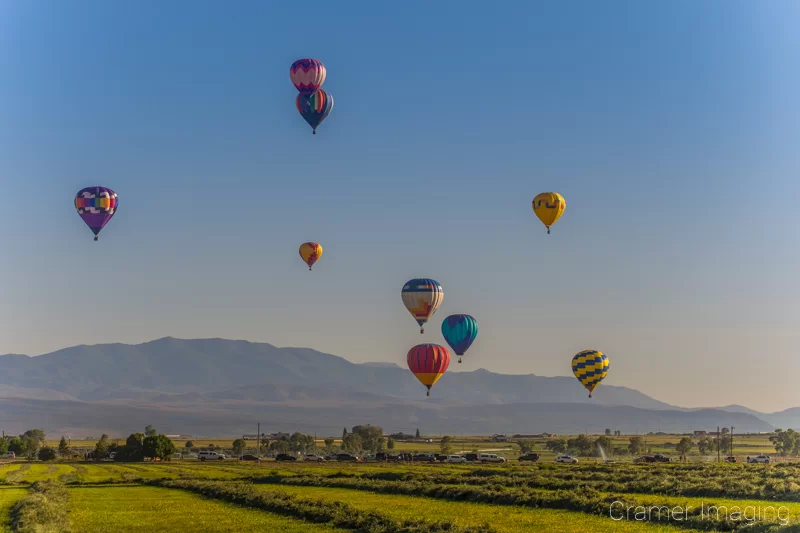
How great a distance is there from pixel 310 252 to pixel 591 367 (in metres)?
36.1

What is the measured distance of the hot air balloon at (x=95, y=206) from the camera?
308ft

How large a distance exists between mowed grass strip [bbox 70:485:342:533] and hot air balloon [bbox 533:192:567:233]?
145 feet

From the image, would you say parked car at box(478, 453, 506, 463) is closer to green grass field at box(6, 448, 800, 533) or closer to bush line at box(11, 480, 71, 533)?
green grass field at box(6, 448, 800, 533)

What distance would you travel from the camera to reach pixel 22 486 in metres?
93.3

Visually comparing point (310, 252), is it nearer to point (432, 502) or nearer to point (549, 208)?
point (549, 208)

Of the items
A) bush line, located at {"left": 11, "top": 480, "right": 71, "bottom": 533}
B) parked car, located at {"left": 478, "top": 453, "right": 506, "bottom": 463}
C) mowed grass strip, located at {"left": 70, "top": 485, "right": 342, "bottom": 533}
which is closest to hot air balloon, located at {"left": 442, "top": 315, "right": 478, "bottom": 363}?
mowed grass strip, located at {"left": 70, "top": 485, "right": 342, "bottom": 533}

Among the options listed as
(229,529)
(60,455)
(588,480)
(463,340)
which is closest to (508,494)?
(588,480)

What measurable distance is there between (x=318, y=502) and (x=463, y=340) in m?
37.8

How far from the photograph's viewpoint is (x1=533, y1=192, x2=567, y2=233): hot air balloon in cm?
9812

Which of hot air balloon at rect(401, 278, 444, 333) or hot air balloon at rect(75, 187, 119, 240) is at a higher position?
hot air balloon at rect(75, 187, 119, 240)

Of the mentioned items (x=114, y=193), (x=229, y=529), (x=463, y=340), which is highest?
(x=114, y=193)

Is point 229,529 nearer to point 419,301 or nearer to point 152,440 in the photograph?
point 419,301

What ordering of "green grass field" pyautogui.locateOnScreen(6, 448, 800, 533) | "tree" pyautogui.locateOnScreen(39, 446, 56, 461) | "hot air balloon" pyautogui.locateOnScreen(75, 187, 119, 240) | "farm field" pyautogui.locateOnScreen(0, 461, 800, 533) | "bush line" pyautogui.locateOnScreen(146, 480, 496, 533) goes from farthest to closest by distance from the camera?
"tree" pyautogui.locateOnScreen(39, 446, 56, 461), "hot air balloon" pyautogui.locateOnScreen(75, 187, 119, 240), "green grass field" pyautogui.locateOnScreen(6, 448, 800, 533), "farm field" pyautogui.locateOnScreen(0, 461, 800, 533), "bush line" pyautogui.locateOnScreen(146, 480, 496, 533)

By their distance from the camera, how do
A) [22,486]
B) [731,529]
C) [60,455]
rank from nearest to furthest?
[731,529] → [22,486] → [60,455]
